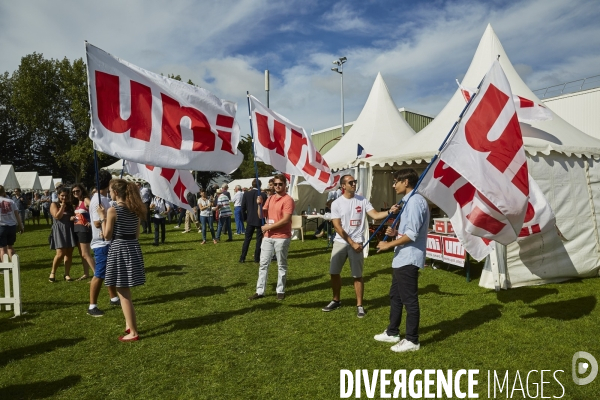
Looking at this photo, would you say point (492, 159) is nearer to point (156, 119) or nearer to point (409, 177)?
point (409, 177)

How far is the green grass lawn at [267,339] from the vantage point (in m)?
3.97

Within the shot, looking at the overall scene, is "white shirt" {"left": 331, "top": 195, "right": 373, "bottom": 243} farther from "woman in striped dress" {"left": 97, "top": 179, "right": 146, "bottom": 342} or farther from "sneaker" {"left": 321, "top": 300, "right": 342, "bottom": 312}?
"woman in striped dress" {"left": 97, "top": 179, "right": 146, "bottom": 342}

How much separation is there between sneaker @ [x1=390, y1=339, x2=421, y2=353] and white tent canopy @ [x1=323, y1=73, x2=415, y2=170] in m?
10.7

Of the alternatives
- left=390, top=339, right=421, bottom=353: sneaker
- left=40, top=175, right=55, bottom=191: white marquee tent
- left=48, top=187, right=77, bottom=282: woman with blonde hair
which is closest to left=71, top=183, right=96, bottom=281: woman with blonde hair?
left=48, top=187, right=77, bottom=282: woman with blonde hair

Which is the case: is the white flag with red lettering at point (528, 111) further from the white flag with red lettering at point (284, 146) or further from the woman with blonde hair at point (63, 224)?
the woman with blonde hair at point (63, 224)

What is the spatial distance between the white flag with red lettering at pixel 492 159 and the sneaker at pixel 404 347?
1364 millimetres

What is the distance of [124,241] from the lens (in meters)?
4.91

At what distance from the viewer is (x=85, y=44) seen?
4.53 m

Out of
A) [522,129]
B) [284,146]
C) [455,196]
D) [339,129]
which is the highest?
[339,129]

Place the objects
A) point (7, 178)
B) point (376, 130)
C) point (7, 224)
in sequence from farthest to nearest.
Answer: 1. point (7, 178)
2. point (376, 130)
3. point (7, 224)

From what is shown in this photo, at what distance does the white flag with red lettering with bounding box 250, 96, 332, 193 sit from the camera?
652cm

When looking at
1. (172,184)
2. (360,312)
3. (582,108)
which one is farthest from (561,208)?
(582,108)

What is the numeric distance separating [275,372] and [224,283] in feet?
14.0

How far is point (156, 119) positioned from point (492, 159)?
370cm
